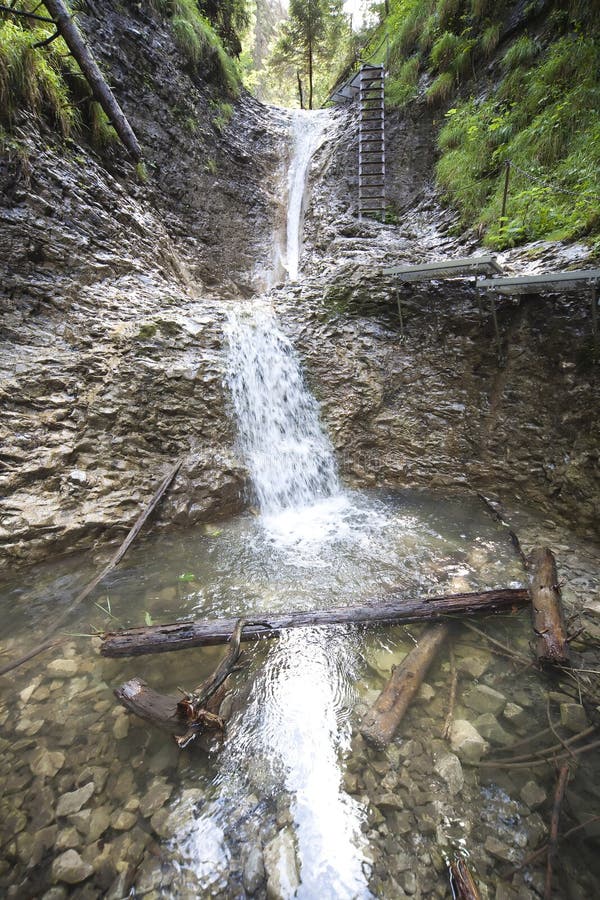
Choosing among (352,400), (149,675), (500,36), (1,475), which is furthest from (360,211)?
(149,675)

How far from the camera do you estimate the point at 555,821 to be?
1575 mm

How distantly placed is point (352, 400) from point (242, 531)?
8.01ft

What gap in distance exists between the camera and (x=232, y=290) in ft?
27.5

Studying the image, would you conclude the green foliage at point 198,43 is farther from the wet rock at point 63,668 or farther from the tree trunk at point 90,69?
the wet rock at point 63,668

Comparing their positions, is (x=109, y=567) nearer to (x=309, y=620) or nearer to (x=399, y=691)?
(x=309, y=620)

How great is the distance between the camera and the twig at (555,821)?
1.40m

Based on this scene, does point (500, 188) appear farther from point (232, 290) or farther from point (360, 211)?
point (232, 290)

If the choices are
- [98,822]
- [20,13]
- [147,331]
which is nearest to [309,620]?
[98,822]

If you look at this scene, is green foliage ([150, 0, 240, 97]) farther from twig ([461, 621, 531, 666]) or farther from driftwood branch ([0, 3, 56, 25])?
twig ([461, 621, 531, 666])

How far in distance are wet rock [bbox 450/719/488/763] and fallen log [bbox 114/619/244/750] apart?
1.31 m

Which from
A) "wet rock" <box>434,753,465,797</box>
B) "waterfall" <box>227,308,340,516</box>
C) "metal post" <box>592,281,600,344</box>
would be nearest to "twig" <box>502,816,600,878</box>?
"wet rock" <box>434,753,465,797</box>

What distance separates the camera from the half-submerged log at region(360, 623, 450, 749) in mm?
1984

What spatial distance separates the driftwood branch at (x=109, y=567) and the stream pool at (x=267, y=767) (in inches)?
3.1

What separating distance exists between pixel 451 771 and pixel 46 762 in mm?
2164
